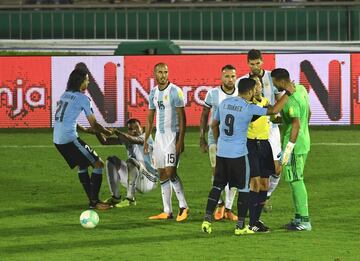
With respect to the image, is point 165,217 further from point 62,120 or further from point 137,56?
point 137,56

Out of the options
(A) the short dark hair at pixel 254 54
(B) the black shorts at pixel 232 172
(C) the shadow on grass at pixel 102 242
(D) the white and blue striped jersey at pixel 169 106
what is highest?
(A) the short dark hair at pixel 254 54

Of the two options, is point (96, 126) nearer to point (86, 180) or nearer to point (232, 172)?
point (86, 180)

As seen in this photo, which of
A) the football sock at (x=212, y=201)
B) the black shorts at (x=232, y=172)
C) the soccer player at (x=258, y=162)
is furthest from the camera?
the soccer player at (x=258, y=162)

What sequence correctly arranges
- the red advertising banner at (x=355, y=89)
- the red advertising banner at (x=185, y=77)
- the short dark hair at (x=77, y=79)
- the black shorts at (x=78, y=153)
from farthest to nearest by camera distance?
the red advertising banner at (x=185, y=77)
the red advertising banner at (x=355, y=89)
the black shorts at (x=78, y=153)
the short dark hair at (x=77, y=79)

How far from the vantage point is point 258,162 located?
53.7 feet

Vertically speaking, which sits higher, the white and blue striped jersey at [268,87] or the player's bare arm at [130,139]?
the white and blue striped jersey at [268,87]

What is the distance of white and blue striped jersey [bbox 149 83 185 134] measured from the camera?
17344 millimetres

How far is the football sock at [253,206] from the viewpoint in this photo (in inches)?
630

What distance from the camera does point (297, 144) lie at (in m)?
16.1

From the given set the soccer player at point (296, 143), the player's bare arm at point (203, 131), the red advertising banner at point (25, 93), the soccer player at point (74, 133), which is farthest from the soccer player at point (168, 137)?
the red advertising banner at point (25, 93)

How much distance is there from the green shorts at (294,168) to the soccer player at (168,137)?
1.85m

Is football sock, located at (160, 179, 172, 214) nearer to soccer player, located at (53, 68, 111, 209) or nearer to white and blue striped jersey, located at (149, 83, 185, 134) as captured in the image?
white and blue striped jersey, located at (149, 83, 185, 134)

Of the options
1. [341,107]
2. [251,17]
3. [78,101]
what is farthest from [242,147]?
[251,17]

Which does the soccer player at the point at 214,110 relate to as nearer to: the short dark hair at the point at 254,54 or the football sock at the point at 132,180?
the short dark hair at the point at 254,54
